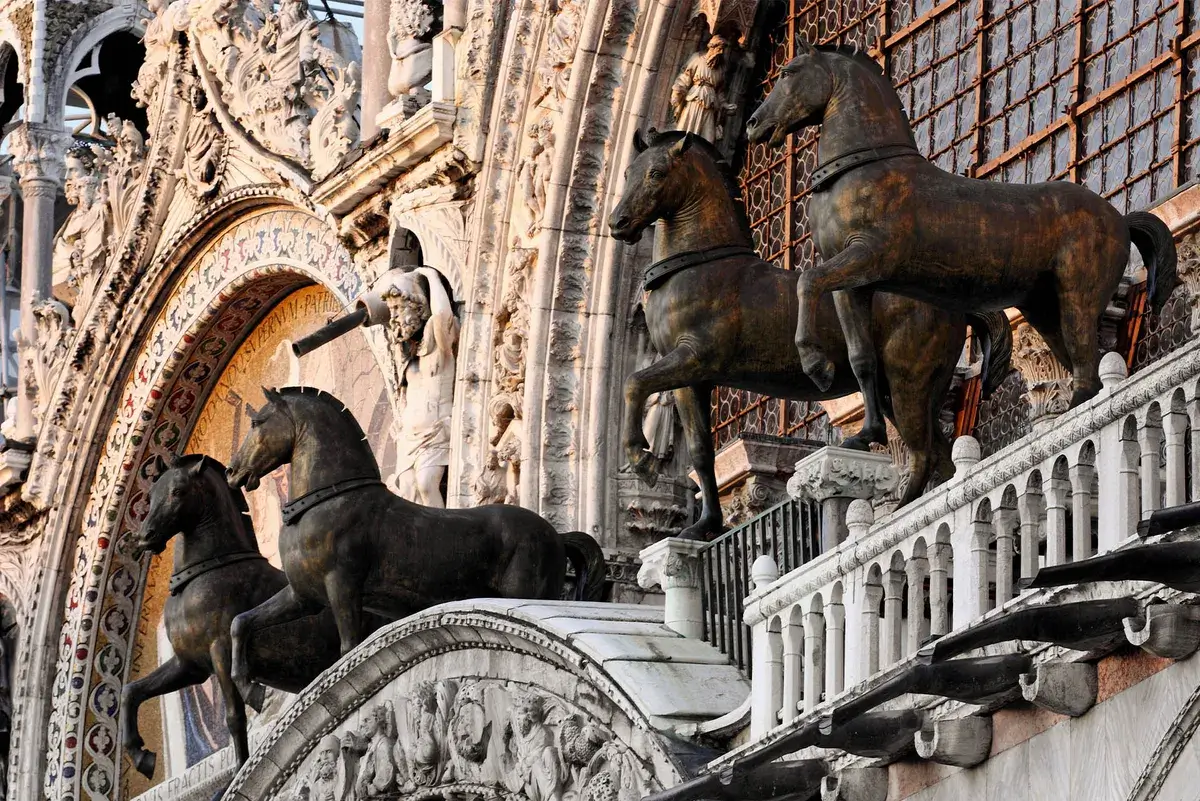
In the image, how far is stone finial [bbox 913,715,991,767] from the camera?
9031mm

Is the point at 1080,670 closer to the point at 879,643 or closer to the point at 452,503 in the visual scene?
the point at 879,643

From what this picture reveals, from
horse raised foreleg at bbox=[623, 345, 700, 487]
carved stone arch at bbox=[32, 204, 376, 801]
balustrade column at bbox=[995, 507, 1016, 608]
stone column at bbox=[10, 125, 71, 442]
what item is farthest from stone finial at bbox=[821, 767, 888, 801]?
stone column at bbox=[10, 125, 71, 442]

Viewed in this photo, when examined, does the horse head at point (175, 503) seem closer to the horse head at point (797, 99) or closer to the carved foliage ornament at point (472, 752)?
the carved foliage ornament at point (472, 752)

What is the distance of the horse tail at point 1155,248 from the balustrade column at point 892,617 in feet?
5.99

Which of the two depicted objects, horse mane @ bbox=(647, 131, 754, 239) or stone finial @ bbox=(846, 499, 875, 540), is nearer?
stone finial @ bbox=(846, 499, 875, 540)

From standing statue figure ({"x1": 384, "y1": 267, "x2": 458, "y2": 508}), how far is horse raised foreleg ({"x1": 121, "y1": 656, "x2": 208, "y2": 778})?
1.74m

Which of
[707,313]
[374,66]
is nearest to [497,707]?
[707,313]

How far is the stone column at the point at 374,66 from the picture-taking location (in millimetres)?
17578

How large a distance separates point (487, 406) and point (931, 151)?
3078mm

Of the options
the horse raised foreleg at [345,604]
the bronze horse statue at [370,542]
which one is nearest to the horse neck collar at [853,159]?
the bronze horse statue at [370,542]

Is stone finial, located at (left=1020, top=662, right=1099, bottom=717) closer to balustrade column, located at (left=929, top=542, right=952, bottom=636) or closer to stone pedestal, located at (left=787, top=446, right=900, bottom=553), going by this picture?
balustrade column, located at (left=929, top=542, right=952, bottom=636)

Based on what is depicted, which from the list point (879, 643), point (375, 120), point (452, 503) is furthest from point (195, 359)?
point (879, 643)

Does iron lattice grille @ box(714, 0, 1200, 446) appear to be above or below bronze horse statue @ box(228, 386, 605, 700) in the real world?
above

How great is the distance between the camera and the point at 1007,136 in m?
13.8
